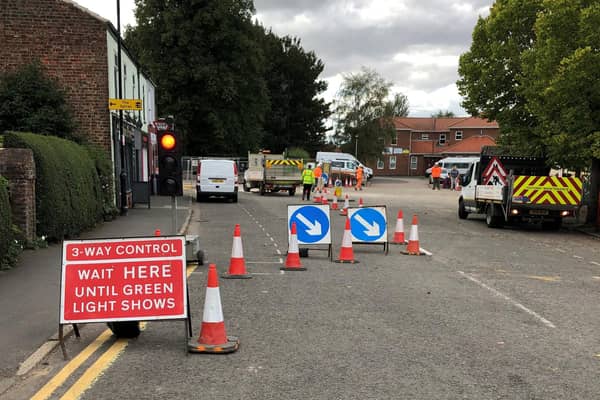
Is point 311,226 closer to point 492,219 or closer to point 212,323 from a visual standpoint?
point 212,323

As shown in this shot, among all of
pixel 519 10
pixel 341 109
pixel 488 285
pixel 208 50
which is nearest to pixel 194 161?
pixel 208 50

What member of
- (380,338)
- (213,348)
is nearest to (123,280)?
(213,348)

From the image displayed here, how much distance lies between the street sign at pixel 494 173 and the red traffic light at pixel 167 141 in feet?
35.7

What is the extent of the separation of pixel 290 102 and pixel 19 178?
65325 mm

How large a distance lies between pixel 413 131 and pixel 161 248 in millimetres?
79650

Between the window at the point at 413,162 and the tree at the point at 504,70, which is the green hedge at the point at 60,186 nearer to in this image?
the tree at the point at 504,70

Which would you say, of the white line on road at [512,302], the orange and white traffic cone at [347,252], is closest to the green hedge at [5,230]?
the orange and white traffic cone at [347,252]

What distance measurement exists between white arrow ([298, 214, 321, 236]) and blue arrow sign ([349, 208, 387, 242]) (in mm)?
1008

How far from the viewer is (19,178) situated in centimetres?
1012

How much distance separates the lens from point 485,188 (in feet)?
58.7

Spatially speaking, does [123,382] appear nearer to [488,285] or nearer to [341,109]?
[488,285]

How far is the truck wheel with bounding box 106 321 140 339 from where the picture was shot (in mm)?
5598

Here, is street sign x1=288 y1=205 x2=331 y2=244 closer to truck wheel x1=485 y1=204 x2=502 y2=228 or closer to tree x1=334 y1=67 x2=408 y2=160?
truck wheel x1=485 y1=204 x2=502 y2=228

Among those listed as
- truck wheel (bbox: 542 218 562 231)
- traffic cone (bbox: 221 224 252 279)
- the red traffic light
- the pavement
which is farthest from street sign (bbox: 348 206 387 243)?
truck wheel (bbox: 542 218 562 231)
